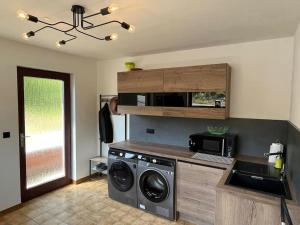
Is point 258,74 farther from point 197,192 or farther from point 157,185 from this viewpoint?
point 157,185

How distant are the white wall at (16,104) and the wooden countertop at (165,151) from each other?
1011 mm

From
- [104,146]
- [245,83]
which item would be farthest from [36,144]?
[245,83]

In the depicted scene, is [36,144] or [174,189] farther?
[36,144]

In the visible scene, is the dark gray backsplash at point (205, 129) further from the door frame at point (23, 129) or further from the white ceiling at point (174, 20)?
the door frame at point (23, 129)

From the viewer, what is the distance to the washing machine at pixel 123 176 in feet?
9.75

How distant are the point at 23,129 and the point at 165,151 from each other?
2143 mm

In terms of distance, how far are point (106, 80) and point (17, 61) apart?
1.53 metres

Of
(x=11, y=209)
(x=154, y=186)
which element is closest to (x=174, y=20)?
(x=154, y=186)

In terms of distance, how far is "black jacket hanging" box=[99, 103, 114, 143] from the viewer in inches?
151

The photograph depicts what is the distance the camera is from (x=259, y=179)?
1985 millimetres

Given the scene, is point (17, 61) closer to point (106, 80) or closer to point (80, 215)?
point (106, 80)

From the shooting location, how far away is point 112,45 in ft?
9.44

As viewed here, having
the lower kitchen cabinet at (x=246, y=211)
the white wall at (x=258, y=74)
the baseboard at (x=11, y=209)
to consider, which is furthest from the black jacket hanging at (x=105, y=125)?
the lower kitchen cabinet at (x=246, y=211)

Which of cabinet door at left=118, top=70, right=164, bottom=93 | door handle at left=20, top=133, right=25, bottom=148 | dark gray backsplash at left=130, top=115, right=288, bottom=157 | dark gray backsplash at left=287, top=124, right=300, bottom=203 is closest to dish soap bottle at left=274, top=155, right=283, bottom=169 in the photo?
dark gray backsplash at left=130, top=115, right=288, bottom=157
